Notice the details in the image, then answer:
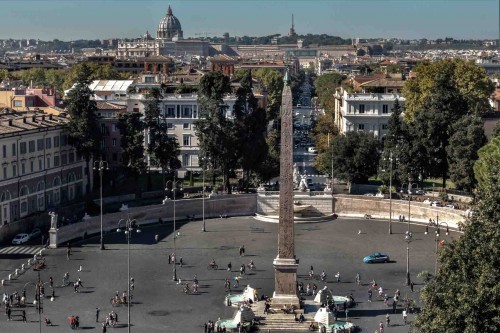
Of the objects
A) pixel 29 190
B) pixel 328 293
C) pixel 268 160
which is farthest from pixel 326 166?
pixel 328 293

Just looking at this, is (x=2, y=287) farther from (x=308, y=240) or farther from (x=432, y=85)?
(x=432, y=85)

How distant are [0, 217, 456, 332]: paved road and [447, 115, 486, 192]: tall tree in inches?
279

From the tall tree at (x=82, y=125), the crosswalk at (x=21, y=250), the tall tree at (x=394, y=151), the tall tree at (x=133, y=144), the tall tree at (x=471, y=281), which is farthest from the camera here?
the tall tree at (x=133, y=144)

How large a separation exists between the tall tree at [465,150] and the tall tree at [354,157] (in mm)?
7421

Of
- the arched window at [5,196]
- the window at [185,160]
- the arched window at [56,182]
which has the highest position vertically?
the window at [185,160]

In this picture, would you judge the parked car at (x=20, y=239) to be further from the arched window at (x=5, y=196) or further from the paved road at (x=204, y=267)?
the arched window at (x=5, y=196)

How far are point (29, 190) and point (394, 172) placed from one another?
29.2m

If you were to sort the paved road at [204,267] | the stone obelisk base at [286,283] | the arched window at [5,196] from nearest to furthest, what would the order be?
the paved road at [204,267] < the stone obelisk base at [286,283] < the arched window at [5,196]

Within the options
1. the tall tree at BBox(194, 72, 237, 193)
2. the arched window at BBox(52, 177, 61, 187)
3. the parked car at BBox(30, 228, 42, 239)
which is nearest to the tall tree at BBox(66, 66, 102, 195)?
the arched window at BBox(52, 177, 61, 187)

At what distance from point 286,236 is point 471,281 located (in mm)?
18585

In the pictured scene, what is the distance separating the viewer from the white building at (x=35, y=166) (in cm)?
6762

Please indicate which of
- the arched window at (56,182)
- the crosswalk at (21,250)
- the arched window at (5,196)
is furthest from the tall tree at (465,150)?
the arched window at (5,196)

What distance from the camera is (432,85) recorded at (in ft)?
295

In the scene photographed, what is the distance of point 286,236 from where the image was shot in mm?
47469
